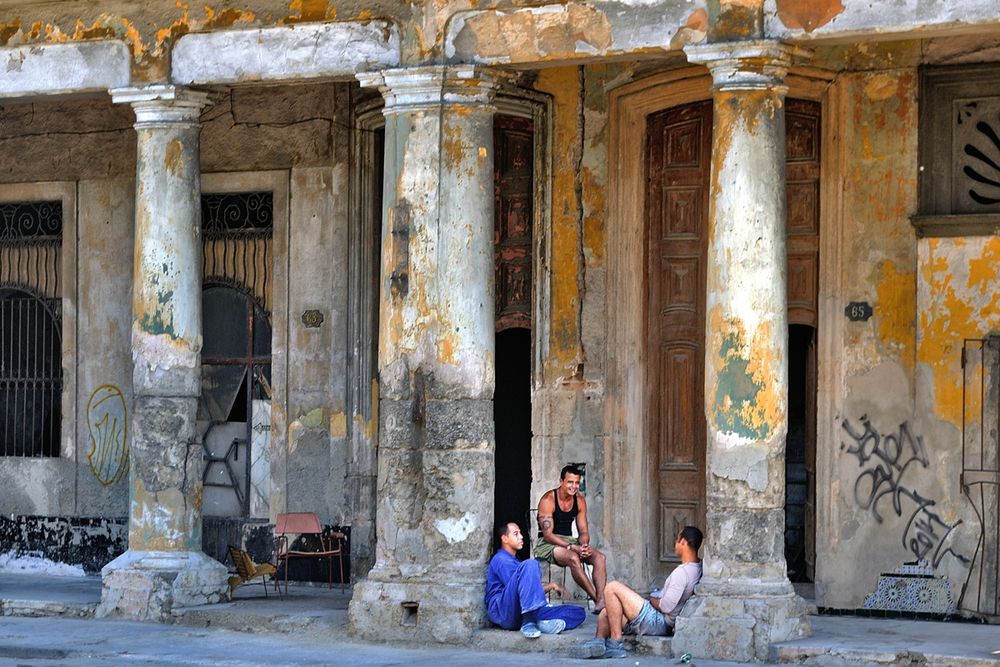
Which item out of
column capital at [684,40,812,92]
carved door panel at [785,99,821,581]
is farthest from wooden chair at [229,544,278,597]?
column capital at [684,40,812,92]

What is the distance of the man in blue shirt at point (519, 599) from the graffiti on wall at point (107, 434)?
17.4 feet

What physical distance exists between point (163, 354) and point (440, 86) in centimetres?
312

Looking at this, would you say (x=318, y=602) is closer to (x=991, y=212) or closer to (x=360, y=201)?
(x=360, y=201)

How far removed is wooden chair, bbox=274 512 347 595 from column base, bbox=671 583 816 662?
4166mm

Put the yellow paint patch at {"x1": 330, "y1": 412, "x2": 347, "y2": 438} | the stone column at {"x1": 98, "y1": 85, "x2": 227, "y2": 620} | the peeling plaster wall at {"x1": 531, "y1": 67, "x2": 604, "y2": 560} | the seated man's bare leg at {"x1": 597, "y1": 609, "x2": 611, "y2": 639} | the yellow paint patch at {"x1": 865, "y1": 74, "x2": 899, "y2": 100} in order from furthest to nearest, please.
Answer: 1. the yellow paint patch at {"x1": 330, "y1": 412, "x2": 347, "y2": 438}
2. the peeling plaster wall at {"x1": 531, "y1": 67, "x2": 604, "y2": 560}
3. the stone column at {"x1": 98, "y1": 85, "x2": 227, "y2": 620}
4. the yellow paint patch at {"x1": 865, "y1": 74, "x2": 899, "y2": 100}
5. the seated man's bare leg at {"x1": 597, "y1": 609, "x2": 611, "y2": 639}

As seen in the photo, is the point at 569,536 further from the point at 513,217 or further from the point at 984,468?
the point at 513,217

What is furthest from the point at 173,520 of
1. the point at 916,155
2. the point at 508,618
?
the point at 916,155

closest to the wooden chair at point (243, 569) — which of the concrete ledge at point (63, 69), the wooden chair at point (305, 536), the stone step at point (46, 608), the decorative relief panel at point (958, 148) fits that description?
the wooden chair at point (305, 536)

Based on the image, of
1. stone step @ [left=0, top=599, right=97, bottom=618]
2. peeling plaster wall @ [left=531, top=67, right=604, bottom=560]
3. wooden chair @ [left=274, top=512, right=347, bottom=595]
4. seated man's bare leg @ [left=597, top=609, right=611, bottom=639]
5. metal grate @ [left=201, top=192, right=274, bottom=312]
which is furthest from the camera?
metal grate @ [left=201, top=192, right=274, bottom=312]

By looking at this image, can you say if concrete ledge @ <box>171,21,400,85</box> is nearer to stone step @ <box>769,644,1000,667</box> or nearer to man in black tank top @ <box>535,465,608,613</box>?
man in black tank top @ <box>535,465,608,613</box>

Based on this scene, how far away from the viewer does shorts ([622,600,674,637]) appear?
12781 mm

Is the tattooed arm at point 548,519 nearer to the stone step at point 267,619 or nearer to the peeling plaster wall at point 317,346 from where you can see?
the stone step at point 267,619

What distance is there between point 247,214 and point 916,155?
5981mm

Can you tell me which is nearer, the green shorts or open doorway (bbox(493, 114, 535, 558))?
the green shorts
